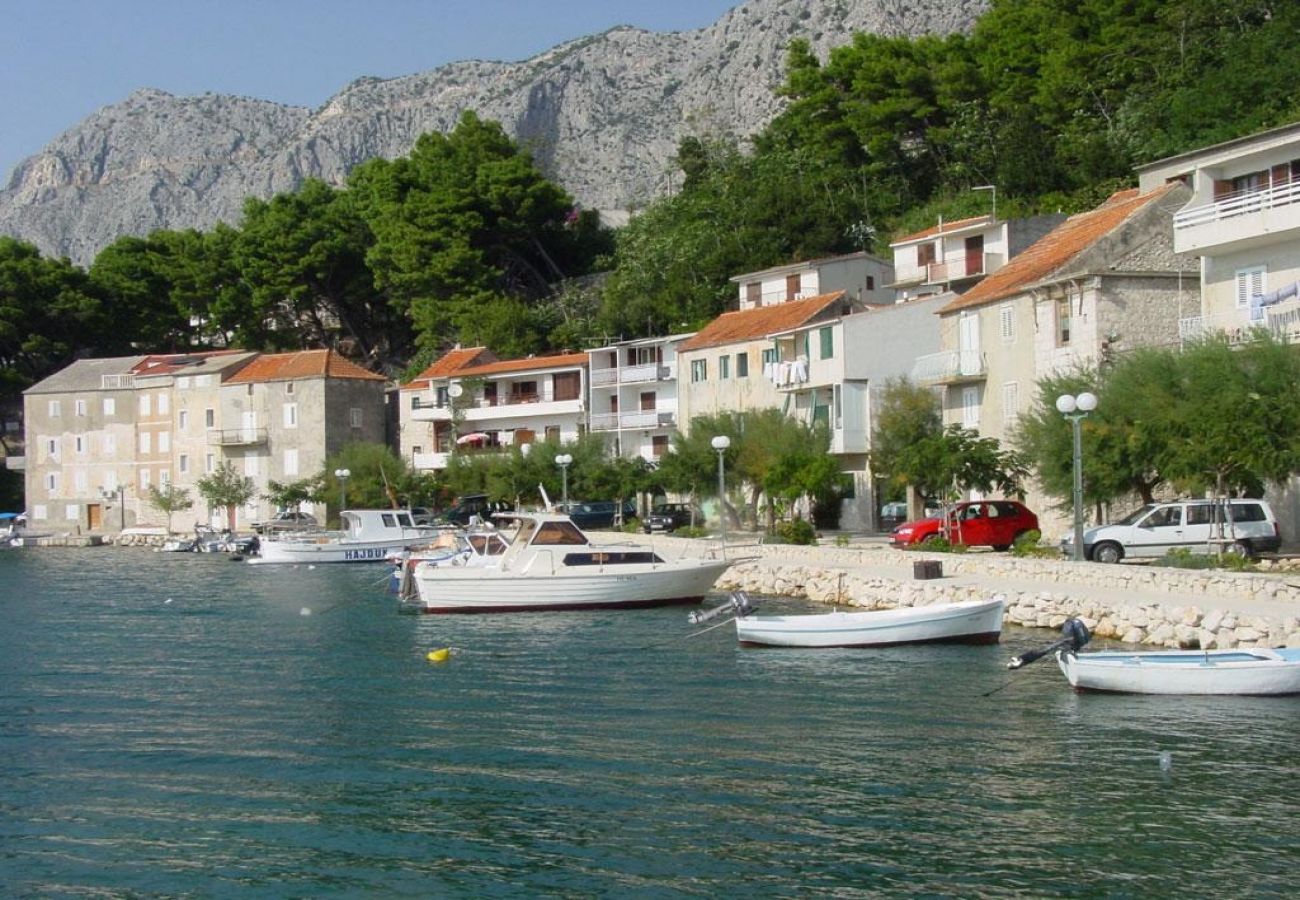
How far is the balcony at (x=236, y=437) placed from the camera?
84.2 m

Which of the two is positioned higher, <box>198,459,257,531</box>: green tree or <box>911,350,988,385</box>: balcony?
<box>911,350,988,385</box>: balcony

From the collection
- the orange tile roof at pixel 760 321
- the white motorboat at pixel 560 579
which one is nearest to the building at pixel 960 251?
the orange tile roof at pixel 760 321

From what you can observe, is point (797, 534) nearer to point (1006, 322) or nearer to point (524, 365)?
point (1006, 322)

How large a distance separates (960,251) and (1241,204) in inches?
905

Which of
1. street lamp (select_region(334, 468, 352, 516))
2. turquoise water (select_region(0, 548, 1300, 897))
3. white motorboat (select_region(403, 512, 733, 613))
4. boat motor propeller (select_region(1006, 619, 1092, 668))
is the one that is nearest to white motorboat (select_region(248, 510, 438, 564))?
street lamp (select_region(334, 468, 352, 516))

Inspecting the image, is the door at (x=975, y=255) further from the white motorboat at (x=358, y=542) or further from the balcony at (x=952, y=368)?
the white motorboat at (x=358, y=542)

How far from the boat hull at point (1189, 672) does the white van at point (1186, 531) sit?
11459 mm

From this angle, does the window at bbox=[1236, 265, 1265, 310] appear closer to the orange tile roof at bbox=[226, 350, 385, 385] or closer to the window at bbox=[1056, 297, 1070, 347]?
the window at bbox=[1056, 297, 1070, 347]

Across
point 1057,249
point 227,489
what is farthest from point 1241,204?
point 227,489

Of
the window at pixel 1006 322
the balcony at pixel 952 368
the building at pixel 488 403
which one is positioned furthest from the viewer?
the building at pixel 488 403

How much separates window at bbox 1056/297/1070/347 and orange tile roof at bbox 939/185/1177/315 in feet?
3.20

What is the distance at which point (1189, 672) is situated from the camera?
21.4 meters

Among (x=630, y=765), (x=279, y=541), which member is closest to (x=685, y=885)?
(x=630, y=765)

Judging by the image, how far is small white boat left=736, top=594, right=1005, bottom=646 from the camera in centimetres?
2720
